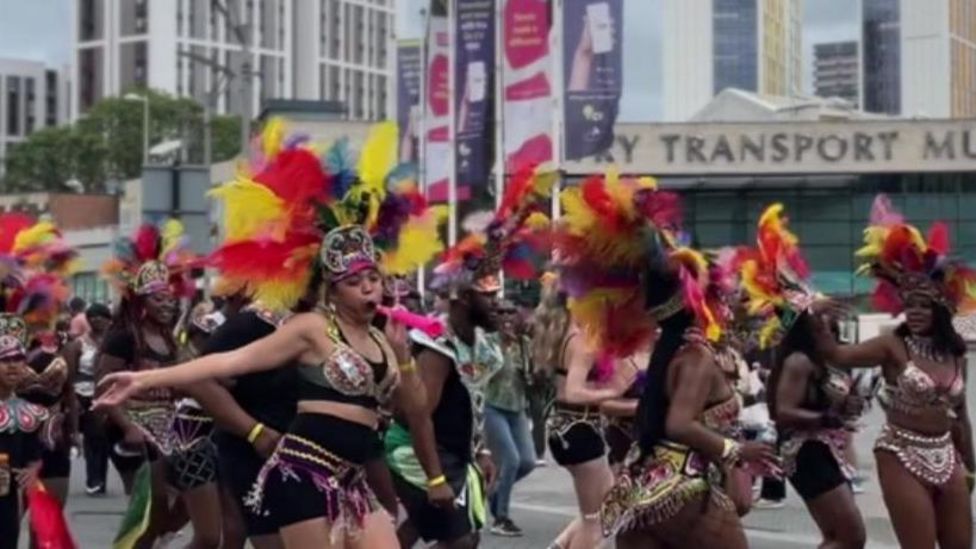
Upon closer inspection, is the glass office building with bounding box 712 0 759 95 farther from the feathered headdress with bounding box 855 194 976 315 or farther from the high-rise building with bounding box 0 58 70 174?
the feathered headdress with bounding box 855 194 976 315

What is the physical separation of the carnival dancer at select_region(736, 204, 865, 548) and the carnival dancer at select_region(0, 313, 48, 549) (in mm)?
3307

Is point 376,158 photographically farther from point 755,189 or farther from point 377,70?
point 377,70

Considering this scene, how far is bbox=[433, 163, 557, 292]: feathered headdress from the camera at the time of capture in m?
10.3

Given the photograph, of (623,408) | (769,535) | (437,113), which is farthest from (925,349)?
(437,113)

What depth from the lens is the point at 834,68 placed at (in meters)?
193

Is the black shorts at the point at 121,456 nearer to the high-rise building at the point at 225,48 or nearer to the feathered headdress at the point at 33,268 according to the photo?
the feathered headdress at the point at 33,268

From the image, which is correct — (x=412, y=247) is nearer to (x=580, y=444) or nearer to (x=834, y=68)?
(x=580, y=444)

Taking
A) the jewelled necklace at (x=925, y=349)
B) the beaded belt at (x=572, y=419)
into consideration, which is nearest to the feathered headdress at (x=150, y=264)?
the beaded belt at (x=572, y=419)

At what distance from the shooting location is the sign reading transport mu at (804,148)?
54.3m

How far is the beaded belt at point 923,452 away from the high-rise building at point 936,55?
383 ft

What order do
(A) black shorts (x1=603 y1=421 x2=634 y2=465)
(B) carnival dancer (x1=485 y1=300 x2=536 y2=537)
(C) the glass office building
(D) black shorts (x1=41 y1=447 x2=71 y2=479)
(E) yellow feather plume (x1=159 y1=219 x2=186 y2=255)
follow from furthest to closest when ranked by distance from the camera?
(C) the glass office building < (B) carnival dancer (x1=485 y1=300 x2=536 y2=537) < (E) yellow feather plume (x1=159 y1=219 x2=186 y2=255) < (D) black shorts (x1=41 y1=447 x2=71 y2=479) < (A) black shorts (x1=603 y1=421 x2=634 y2=465)

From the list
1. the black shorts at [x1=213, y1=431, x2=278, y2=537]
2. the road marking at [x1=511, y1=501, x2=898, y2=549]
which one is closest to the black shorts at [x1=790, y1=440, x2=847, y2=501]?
the black shorts at [x1=213, y1=431, x2=278, y2=537]

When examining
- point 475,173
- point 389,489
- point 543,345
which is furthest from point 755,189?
point 389,489

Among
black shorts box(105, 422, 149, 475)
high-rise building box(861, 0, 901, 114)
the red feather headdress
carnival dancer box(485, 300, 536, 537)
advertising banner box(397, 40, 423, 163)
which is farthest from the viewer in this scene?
high-rise building box(861, 0, 901, 114)
